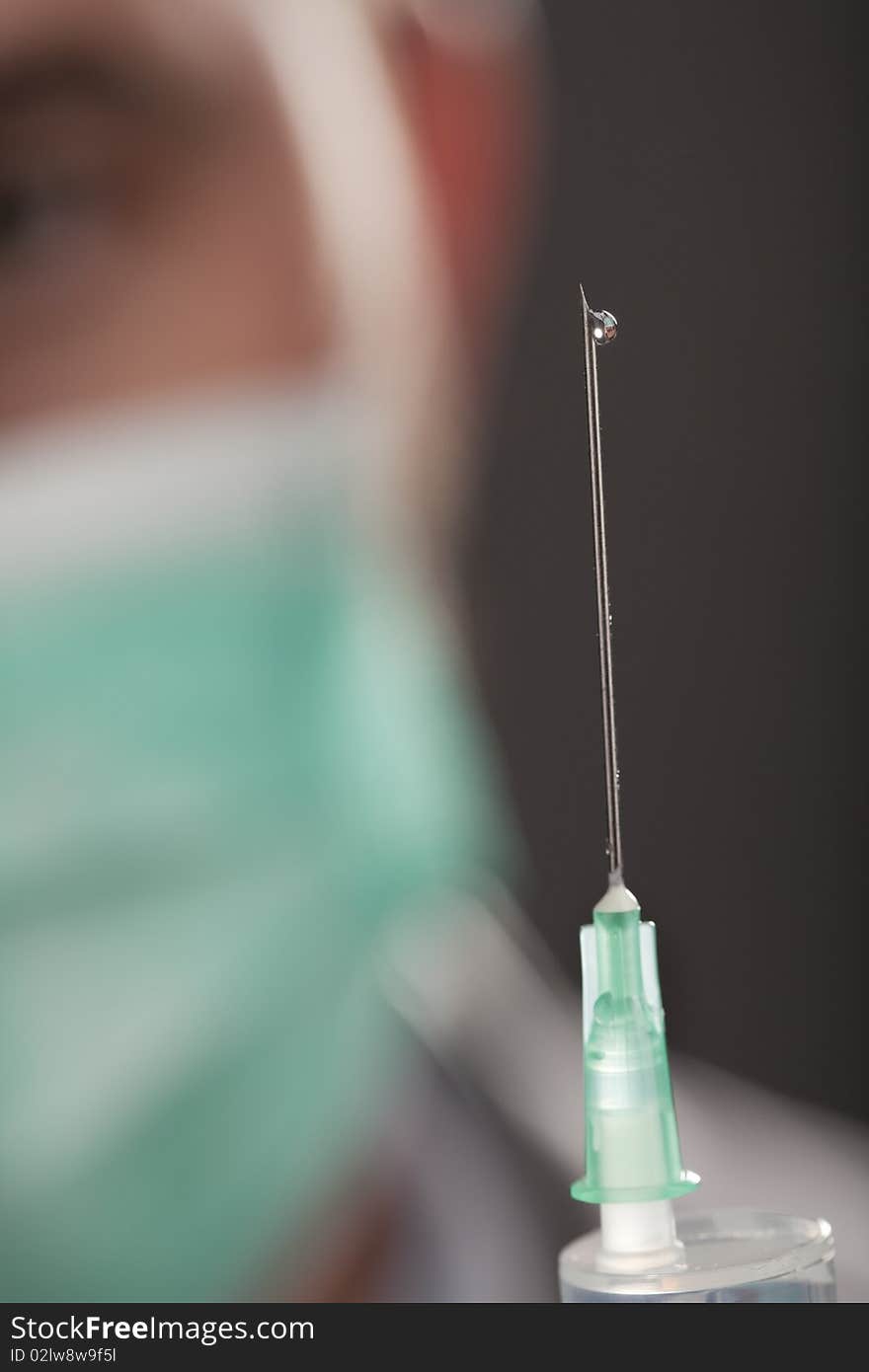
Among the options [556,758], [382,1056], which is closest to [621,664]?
[556,758]

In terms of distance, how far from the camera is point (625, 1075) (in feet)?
1.01

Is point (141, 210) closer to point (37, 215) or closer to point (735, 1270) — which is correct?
point (37, 215)

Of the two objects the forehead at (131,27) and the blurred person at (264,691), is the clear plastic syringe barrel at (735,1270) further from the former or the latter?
the forehead at (131,27)

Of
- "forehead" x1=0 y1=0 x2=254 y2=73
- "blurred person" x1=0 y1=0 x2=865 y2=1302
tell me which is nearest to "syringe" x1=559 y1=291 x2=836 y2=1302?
"blurred person" x1=0 y1=0 x2=865 y2=1302

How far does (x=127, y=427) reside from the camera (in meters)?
0.51

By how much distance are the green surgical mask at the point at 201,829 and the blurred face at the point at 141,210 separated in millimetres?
23

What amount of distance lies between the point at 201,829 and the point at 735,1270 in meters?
0.27

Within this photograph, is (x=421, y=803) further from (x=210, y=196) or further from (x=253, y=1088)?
(x=210, y=196)

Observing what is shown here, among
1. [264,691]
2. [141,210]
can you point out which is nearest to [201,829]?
A: [264,691]

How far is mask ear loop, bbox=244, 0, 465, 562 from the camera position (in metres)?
0.53

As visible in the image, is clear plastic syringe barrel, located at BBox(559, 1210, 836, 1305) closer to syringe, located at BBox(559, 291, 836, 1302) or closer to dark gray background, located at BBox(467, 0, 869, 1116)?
syringe, located at BBox(559, 291, 836, 1302)

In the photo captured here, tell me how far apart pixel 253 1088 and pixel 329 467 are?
0.76 feet

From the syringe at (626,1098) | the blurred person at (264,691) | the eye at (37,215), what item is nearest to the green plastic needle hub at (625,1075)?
the syringe at (626,1098)

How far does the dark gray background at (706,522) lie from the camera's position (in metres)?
0.53
